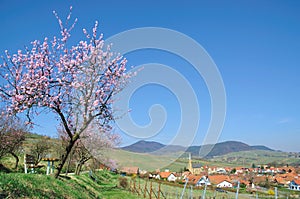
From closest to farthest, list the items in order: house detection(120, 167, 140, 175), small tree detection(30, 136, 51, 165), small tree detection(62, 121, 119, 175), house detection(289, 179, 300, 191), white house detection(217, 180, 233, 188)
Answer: small tree detection(62, 121, 119, 175) → small tree detection(30, 136, 51, 165) → house detection(120, 167, 140, 175) → white house detection(217, 180, 233, 188) → house detection(289, 179, 300, 191)

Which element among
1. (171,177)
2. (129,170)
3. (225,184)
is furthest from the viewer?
(171,177)

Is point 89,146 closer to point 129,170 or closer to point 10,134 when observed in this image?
point 10,134

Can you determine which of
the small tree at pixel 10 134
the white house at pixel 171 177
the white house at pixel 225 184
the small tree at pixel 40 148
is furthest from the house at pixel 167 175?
the small tree at pixel 10 134

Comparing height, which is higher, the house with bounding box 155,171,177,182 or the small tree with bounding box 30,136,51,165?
the small tree with bounding box 30,136,51,165

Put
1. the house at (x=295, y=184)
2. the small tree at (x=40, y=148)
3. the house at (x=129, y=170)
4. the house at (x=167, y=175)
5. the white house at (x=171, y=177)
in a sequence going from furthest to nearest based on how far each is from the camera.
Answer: the house at (x=167, y=175)
the white house at (x=171, y=177)
the house at (x=295, y=184)
the house at (x=129, y=170)
the small tree at (x=40, y=148)

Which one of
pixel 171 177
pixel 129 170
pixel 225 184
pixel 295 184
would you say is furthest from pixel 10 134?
pixel 295 184

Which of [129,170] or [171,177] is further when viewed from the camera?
[171,177]

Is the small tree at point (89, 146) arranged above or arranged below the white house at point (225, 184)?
above

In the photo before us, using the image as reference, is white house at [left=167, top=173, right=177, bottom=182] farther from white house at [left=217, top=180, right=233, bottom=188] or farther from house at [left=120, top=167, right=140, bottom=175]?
white house at [left=217, top=180, right=233, bottom=188]

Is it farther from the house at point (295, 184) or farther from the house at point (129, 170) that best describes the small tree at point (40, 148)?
the house at point (295, 184)

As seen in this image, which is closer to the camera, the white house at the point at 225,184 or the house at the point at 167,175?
the white house at the point at 225,184

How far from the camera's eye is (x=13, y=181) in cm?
702

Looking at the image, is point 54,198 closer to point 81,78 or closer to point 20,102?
point 20,102

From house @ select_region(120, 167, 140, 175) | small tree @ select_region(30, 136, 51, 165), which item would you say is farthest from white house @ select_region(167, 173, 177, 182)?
small tree @ select_region(30, 136, 51, 165)
